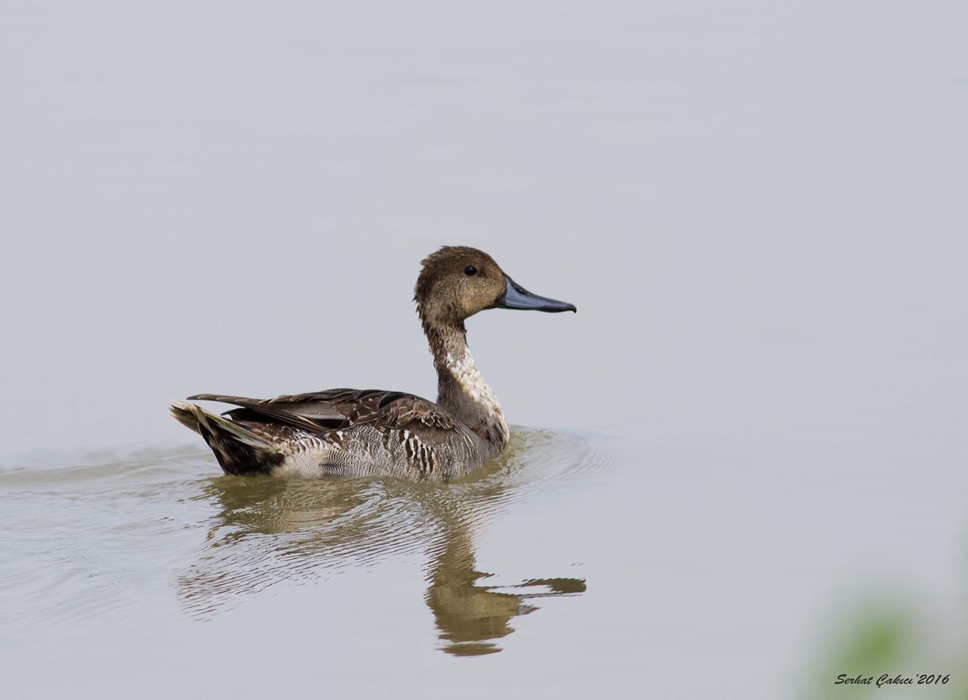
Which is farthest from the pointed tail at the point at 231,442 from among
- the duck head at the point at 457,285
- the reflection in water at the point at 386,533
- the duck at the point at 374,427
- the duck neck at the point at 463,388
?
the duck head at the point at 457,285

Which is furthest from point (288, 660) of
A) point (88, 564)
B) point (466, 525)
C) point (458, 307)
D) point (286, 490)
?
point (458, 307)

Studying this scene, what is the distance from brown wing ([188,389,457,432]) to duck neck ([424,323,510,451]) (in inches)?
18.4

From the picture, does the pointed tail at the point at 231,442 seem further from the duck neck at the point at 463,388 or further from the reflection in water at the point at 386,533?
the duck neck at the point at 463,388

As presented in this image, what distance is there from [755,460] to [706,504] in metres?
0.96

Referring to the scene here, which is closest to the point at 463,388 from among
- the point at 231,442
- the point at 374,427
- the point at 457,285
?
the point at 457,285

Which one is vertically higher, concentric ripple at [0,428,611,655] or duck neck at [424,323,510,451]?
duck neck at [424,323,510,451]

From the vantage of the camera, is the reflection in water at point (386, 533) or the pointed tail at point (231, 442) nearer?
the reflection in water at point (386, 533)

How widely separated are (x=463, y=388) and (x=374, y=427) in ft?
4.05

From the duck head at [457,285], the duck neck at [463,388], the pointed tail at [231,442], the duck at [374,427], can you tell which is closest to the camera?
the pointed tail at [231,442]

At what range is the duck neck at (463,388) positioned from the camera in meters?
9.12

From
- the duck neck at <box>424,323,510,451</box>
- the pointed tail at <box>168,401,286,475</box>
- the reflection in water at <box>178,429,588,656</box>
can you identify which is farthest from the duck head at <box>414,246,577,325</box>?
the pointed tail at <box>168,401,286,475</box>

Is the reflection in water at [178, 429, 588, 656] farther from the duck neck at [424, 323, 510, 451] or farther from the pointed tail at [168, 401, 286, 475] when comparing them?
the duck neck at [424, 323, 510, 451]

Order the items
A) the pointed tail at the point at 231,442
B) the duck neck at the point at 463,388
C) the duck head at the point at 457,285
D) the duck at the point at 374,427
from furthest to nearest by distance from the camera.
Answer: the duck head at the point at 457,285
the duck neck at the point at 463,388
the duck at the point at 374,427
the pointed tail at the point at 231,442

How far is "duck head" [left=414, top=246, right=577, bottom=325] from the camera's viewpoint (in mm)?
9445
